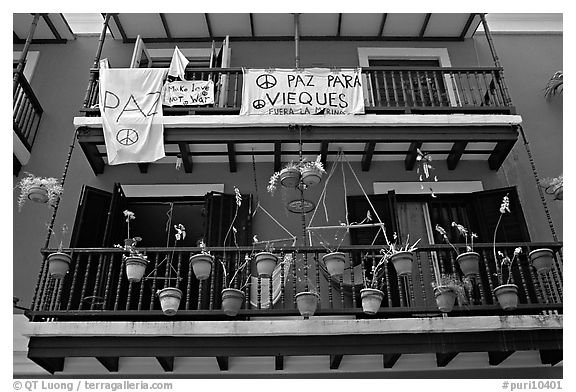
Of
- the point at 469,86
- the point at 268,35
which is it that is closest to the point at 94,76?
the point at 268,35

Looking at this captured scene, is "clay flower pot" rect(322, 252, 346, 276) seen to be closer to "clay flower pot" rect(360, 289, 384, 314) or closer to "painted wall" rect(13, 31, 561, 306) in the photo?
"clay flower pot" rect(360, 289, 384, 314)

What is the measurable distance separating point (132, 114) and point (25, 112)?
8.42ft

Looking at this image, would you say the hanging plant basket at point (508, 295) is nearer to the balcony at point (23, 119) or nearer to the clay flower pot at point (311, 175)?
the clay flower pot at point (311, 175)

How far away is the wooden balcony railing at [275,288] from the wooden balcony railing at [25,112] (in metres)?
3.10

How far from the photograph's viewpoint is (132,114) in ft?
32.1

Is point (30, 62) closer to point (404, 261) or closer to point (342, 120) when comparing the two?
point (342, 120)

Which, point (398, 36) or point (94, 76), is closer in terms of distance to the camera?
point (94, 76)

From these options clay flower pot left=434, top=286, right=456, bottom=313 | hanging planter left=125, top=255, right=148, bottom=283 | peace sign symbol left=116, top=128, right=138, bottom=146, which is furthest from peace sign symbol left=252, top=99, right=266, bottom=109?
clay flower pot left=434, top=286, right=456, bottom=313

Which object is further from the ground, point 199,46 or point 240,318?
point 199,46

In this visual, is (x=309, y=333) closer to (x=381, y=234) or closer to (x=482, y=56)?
(x=381, y=234)

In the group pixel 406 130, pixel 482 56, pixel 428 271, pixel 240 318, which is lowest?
pixel 240 318

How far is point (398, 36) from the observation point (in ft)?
40.1

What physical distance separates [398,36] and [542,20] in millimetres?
3350

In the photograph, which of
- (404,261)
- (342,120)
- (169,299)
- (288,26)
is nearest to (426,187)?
(342,120)
